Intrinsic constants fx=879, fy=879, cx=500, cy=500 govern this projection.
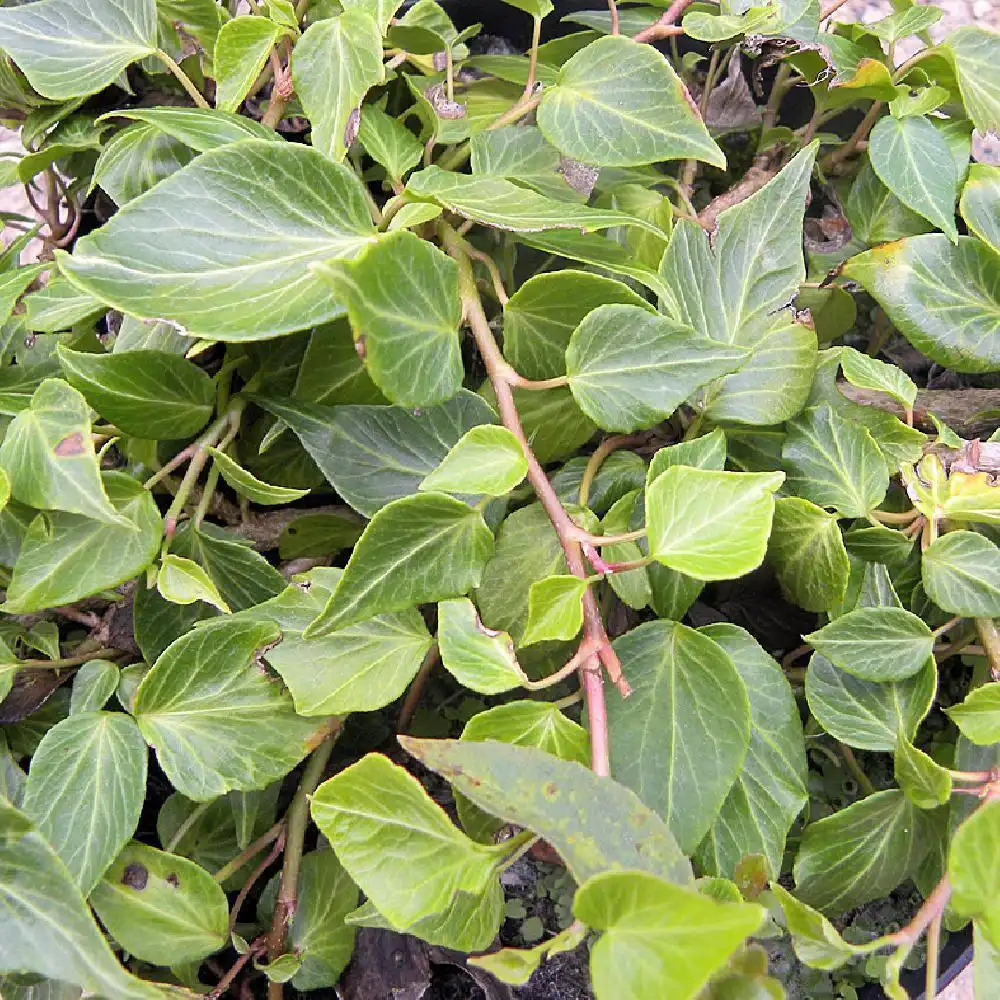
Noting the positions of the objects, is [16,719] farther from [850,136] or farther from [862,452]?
[850,136]

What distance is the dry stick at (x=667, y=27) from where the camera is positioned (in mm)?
354

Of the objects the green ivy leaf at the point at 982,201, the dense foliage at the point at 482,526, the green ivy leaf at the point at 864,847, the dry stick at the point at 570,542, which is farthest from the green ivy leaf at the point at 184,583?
the green ivy leaf at the point at 982,201

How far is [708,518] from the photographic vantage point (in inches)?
9.0

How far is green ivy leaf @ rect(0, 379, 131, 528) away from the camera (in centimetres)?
25

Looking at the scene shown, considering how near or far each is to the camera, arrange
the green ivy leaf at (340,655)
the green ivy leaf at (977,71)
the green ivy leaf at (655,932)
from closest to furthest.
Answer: the green ivy leaf at (655,932) < the green ivy leaf at (340,655) < the green ivy leaf at (977,71)

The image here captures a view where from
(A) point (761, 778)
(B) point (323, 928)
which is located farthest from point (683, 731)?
(B) point (323, 928)

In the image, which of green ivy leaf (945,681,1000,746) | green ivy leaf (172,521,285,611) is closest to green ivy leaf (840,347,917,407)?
green ivy leaf (945,681,1000,746)

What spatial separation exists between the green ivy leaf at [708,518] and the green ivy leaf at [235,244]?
0.10 meters

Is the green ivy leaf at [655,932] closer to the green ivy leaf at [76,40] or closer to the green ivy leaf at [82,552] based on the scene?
the green ivy leaf at [82,552]

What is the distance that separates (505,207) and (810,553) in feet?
0.49

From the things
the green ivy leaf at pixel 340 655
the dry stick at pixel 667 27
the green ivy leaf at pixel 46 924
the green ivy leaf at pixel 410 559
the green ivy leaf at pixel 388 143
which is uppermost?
the dry stick at pixel 667 27

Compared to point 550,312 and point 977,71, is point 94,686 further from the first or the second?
point 977,71

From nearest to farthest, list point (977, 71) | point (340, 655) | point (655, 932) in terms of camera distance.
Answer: point (655, 932) → point (340, 655) → point (977, 71)

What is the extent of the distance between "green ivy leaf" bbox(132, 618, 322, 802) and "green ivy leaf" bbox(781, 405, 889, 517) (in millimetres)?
→ 186
